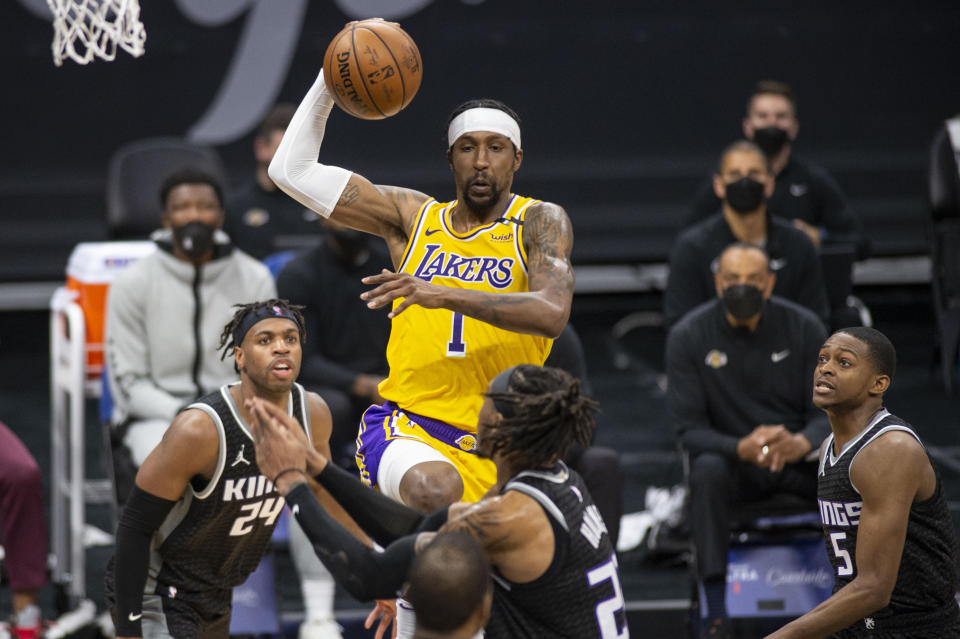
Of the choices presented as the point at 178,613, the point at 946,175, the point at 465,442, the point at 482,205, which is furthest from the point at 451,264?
the point at 946,175

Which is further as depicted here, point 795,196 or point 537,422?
point 795,196

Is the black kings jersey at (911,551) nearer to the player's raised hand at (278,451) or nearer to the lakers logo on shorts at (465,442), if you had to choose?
the lakers logo on shorts at (465,442)

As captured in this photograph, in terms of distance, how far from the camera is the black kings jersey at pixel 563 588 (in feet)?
11.5

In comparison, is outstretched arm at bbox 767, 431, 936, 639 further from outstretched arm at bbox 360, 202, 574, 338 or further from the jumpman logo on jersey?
the jumpman logo on jersey

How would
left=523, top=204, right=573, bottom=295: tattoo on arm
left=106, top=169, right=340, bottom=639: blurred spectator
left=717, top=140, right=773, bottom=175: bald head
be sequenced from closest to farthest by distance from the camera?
left=523, top=204, right=573, bottom=295: tattoo on arm, left=106, top=169, right=340, bottom=639: blurred spectator, left=717, top=140, right=773, bottom=175: bald head

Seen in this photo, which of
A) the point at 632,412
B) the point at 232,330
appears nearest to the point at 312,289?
the point at 232,330

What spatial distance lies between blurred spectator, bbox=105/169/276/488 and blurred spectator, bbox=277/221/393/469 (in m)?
0.25

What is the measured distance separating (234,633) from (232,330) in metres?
1.82

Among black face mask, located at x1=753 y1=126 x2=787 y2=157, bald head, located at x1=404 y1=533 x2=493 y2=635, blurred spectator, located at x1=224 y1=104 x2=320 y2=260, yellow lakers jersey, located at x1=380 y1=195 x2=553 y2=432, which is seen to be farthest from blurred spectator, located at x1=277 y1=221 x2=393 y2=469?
bald head, located at x1=404 y1=533 x2=493 y2=635

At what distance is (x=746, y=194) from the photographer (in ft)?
22.7

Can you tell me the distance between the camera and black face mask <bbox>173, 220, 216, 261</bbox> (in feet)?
21.6

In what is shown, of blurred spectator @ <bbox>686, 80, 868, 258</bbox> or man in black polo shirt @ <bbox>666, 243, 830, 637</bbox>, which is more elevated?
blurred spectator @ <bbox>686, 80, 868, 258</bbox>

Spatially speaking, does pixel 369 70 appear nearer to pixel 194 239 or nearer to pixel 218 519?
pixel 218 519

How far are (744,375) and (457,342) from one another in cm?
195
